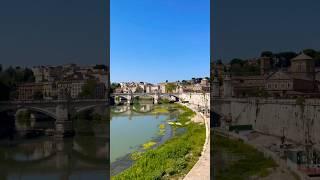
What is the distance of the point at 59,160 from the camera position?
20.2ft

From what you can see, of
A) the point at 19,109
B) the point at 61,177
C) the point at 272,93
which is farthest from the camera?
the point at 19,109

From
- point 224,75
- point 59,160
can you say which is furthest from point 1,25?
point 224,75

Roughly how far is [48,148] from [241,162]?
3181mm

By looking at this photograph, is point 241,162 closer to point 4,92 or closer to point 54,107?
point 54,107

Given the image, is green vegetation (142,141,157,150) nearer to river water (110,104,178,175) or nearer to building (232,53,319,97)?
river water (110,104,178,175)

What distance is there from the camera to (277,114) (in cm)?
518

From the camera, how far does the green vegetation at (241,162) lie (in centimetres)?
463

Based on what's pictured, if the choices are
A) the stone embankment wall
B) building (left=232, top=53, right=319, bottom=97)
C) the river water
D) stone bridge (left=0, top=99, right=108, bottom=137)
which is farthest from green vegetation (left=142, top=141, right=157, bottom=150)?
building (left=232, top=53, right=319, bottom=97)

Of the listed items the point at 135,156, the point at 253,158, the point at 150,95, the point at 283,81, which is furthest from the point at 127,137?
the point at 150,95

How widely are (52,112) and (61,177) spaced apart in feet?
3.50

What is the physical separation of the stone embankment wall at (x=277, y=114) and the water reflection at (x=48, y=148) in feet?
6.17

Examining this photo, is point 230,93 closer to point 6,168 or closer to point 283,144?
point 283,144

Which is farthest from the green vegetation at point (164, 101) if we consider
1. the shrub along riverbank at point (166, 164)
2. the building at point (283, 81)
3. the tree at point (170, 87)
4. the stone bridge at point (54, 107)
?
the building at point (283, 81)

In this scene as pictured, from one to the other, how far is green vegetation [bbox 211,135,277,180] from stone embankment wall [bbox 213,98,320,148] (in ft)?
1.03
